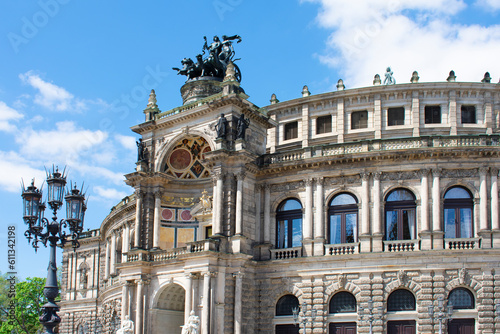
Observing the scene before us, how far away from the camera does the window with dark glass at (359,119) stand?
49.2 metres

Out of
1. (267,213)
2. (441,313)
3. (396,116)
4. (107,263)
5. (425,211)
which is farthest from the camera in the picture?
(107,263)

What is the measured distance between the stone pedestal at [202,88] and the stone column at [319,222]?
11.4 metres

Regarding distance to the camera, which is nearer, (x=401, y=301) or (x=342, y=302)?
(x=401, y=301)

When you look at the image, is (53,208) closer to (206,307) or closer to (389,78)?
(206,307)

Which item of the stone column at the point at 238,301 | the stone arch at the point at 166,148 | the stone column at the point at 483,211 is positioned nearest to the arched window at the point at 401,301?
the stone column at the point at 483,211

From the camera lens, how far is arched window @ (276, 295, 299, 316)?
130 feet

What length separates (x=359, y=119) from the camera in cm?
4938

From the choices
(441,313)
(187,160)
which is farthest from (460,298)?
(187,160)

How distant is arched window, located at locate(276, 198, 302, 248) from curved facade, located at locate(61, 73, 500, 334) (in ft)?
0.29

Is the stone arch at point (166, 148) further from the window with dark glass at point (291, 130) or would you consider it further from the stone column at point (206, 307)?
the window with dark glass at point (291, 130)

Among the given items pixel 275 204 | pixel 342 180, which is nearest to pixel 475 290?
pixel 342 180

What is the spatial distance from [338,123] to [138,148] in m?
14.9

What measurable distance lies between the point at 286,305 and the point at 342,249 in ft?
15.9

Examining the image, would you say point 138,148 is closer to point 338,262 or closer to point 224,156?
point 224,156
